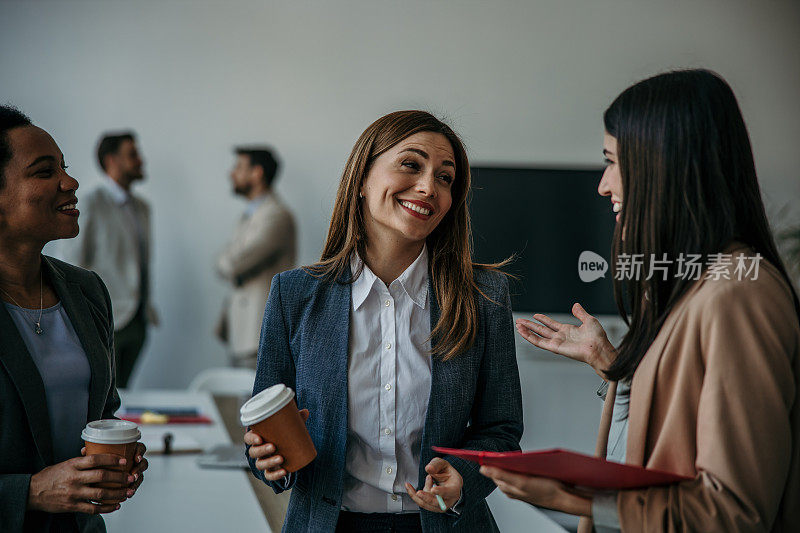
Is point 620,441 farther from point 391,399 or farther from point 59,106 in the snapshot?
point 59,106

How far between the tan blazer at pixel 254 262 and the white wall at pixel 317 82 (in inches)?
24.9

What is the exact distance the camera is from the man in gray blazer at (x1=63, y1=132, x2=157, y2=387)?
4938mm

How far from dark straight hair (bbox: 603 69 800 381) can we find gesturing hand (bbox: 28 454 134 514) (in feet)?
3.18

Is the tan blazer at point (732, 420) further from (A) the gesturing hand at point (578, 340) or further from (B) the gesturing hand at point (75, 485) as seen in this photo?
(B) the gesturing hand at point (75, 485)

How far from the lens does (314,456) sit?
140cm

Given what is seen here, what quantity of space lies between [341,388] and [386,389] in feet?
0.31

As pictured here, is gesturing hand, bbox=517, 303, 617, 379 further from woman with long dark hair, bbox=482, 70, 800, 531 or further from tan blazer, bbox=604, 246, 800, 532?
tan blazer, bbox=604, 246, 800, 532

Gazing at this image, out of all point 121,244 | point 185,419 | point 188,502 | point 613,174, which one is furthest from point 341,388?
point 121,244

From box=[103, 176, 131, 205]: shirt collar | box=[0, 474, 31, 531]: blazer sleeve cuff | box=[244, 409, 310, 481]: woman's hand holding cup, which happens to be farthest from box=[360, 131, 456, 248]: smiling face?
box=[103, 176, 131, 205]: shirt collar

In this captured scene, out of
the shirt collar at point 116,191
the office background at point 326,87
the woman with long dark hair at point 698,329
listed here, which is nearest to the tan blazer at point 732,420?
the woman with long dark hair at point 698,329

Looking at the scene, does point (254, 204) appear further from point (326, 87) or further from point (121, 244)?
point (326, 87)

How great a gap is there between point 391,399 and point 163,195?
497cm

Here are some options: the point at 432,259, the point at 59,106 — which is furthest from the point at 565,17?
the point at 432,259

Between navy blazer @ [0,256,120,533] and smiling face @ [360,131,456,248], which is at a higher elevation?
smiling face @ [360,131,456,248]
